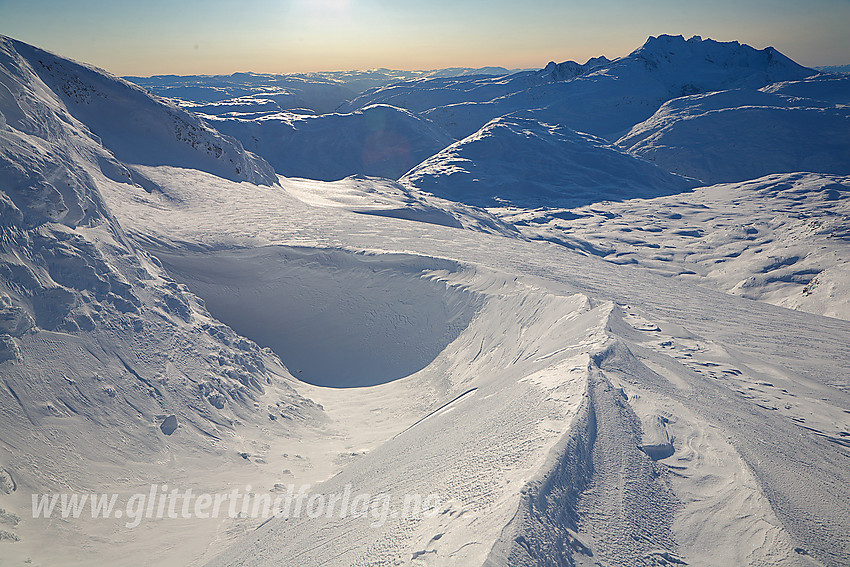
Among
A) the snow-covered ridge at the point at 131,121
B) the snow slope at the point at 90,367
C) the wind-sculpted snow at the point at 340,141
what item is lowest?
the snow slope at the point at 90,367

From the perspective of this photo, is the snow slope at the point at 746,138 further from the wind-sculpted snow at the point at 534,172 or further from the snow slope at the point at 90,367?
the snow slope at the point at 90,367

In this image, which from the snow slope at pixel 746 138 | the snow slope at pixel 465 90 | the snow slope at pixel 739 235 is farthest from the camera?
the snow slope at pixel 465 90

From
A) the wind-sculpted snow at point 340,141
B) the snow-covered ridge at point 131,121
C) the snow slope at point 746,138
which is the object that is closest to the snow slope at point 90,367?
the snow-covered ridge at point 131,121

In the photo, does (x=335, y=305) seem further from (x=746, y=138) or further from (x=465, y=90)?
(x=465, y=90)

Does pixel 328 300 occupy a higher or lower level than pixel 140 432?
higher

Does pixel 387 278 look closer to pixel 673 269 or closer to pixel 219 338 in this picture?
pixel 219 338

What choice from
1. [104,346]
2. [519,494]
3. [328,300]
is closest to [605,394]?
[519,494]

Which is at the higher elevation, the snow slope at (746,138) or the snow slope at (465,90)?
the snow slope at (465,90)
